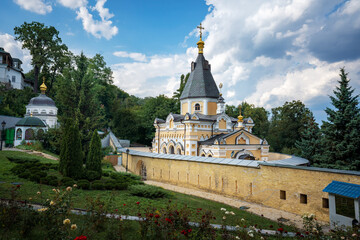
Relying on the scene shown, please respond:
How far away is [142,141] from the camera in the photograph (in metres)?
41.1

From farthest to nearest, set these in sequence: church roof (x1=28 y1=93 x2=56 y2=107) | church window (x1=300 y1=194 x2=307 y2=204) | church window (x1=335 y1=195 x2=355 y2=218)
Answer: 1. church roof (x1=28 y1=93 x2=56 y2=107)
2. church window (x1=300 y1=194 x2=307 y2=204)
3. church window (x1=335 y1=195 x2=355 y2=218)

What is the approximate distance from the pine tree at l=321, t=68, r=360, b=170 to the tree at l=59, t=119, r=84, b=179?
52.3 ft

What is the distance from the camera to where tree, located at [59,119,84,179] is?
36.1 feet

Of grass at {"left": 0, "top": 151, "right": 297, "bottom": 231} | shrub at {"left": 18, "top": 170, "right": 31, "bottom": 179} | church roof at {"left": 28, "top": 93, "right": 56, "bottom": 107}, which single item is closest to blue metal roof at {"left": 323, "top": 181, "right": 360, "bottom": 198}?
grass at {"left": 0, "top": 151, "right": 297, "bottom": 231}

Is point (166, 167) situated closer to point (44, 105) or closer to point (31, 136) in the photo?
point (31, 136)

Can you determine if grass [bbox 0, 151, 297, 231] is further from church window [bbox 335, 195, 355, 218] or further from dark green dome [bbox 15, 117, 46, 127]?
dark green dome [bbox 15, 117, 46, 127]

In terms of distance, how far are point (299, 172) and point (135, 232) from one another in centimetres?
700

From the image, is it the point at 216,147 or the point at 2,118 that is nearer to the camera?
the point at 216,147

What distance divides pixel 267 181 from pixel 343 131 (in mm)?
9509

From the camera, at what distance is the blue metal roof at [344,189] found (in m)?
6.95

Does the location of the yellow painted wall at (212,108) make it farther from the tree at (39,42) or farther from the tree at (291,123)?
the tree at (39,42)

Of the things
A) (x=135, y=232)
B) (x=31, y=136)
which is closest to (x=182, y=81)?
(x=31, y=136)

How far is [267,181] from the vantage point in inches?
409

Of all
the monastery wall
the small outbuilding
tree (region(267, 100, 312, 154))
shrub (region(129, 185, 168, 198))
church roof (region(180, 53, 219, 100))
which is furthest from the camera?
tree (region(267, 100, 312, 154))
